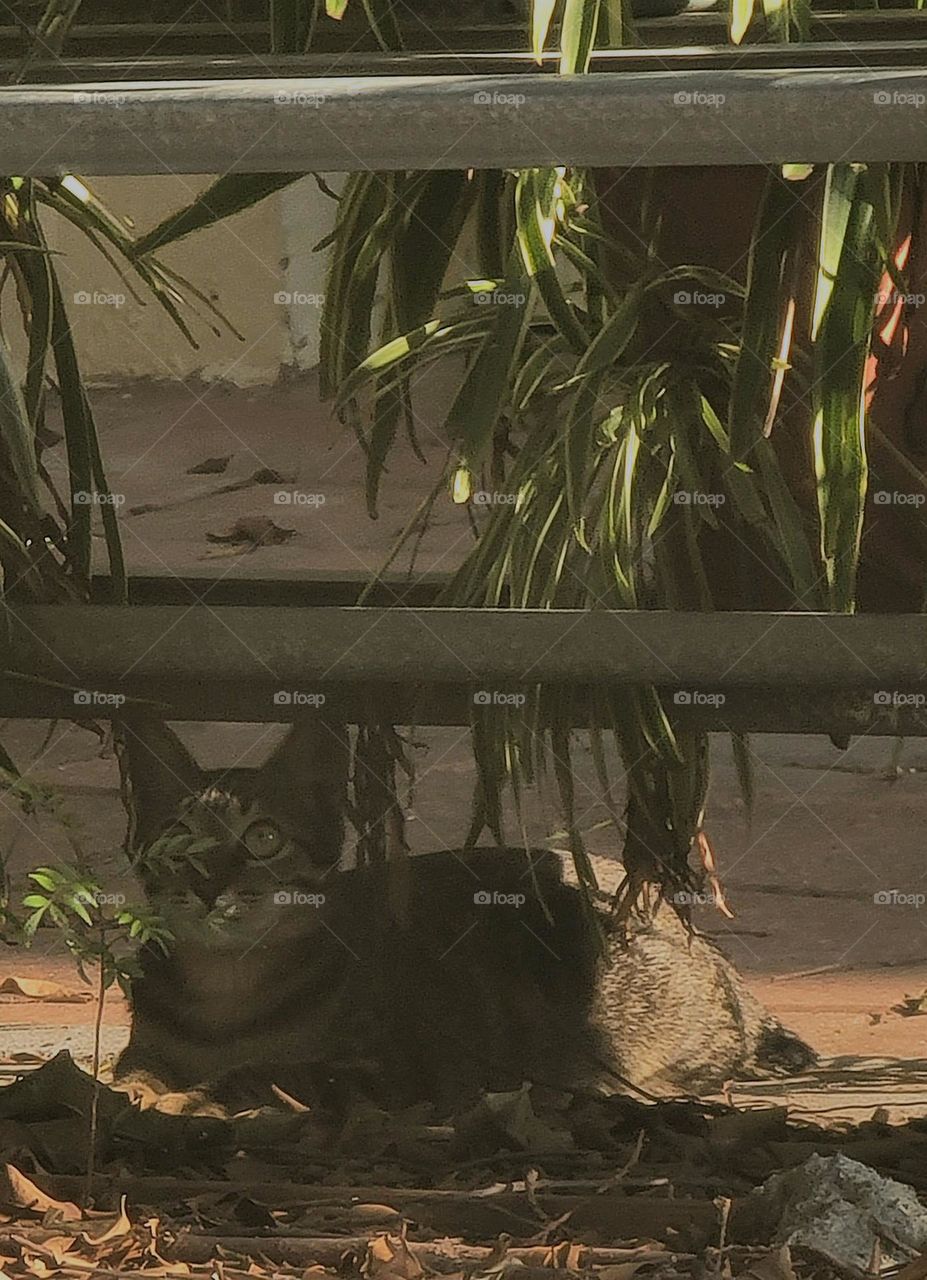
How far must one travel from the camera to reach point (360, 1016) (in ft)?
4.58

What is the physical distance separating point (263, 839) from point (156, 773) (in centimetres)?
11

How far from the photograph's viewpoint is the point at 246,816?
137cm

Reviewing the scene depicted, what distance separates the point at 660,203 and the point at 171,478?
0.46 meters

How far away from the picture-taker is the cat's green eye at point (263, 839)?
1.36 metres

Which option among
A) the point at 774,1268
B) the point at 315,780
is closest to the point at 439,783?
the point at 315,780

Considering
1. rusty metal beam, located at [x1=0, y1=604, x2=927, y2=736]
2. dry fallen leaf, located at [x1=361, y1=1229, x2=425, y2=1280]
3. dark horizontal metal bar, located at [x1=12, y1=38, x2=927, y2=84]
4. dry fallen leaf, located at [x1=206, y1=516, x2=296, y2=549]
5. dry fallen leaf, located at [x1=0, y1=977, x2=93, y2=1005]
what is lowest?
dry fallen leaf, located at [x1=361, y1=1229, x2=425, y2=1280]

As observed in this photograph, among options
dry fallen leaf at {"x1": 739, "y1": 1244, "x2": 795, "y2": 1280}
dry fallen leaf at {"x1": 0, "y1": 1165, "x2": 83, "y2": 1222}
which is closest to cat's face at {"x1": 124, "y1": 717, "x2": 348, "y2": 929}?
dry fallen leaf at {"x1": 0, "y1": 1165, "x2": 83, "y2": 1222}

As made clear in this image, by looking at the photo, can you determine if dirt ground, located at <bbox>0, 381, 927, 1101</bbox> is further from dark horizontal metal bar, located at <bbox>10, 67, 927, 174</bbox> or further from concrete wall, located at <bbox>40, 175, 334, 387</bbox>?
dark horizontal metal bar, located at <bbox>10, 67, 927, 174</bbox>

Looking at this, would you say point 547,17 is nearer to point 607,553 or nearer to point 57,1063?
point 607,553

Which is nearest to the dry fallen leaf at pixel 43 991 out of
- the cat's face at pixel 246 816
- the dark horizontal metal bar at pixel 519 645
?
the cat's face at pixel 246 816

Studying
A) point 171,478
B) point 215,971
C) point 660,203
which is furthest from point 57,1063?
point 660,203

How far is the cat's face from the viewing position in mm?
1361

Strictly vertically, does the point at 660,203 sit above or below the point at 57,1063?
above

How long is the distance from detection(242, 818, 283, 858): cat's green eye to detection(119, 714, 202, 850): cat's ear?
0.20ft
